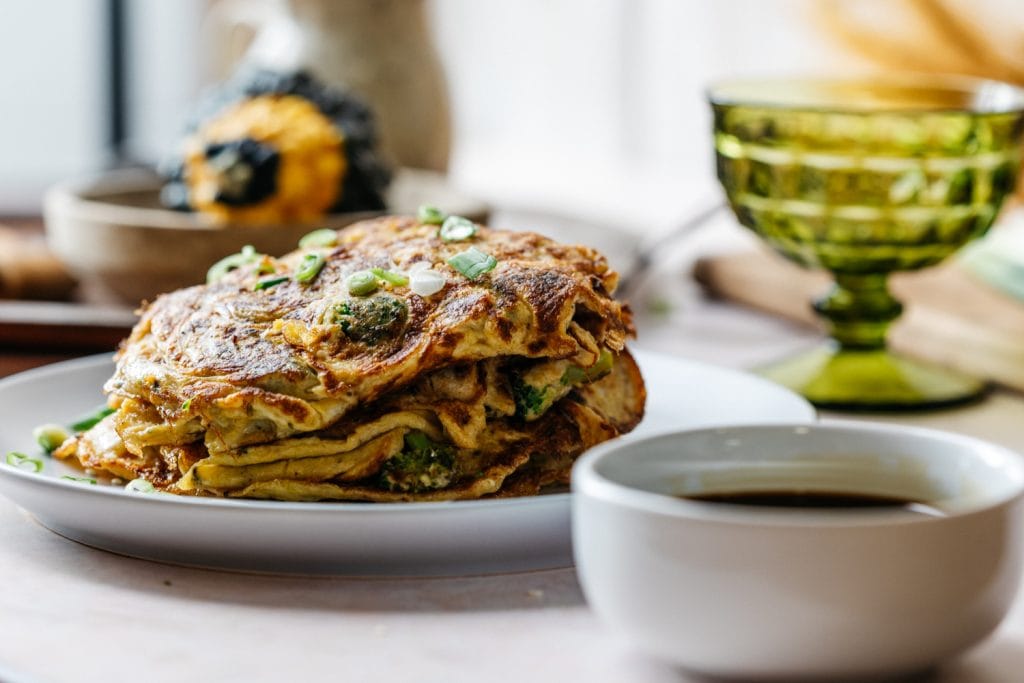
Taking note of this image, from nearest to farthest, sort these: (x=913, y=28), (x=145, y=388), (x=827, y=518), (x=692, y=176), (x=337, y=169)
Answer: (x=827, y=518) → (x=145, y=388) → (x=337, y=169) → (x=913, y=28) → (x=692, y=176)

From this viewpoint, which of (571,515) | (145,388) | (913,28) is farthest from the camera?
(913,28)

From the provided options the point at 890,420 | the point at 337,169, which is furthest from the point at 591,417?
the point at 337,169

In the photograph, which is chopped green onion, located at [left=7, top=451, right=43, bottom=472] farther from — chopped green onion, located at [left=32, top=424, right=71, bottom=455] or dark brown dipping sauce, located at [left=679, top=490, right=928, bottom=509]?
dark brown dipping sauce, located at [left=679, top=490, right=928, bottom=509]

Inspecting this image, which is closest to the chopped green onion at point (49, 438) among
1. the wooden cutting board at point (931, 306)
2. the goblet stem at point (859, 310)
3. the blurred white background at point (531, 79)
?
the goblet stem at point (859, 310)

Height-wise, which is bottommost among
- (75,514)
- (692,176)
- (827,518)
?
(692,176)

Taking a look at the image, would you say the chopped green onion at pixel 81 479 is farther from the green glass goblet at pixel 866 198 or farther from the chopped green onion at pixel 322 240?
the green glass goblet at pixel 866 198

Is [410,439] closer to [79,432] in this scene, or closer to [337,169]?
[79,432]
